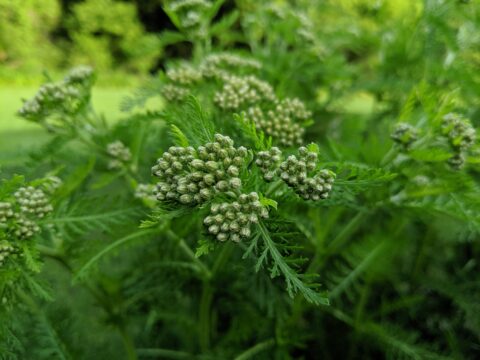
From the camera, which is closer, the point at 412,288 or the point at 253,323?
the point at 253,323

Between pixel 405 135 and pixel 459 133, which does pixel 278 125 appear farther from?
pixel 459 133

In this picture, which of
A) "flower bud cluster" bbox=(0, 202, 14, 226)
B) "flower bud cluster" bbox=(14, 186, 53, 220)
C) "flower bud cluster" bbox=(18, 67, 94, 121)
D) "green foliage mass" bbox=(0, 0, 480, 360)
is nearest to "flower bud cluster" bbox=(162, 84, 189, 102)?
"green foliage mass" bbox=(0, 0, 480, 360)

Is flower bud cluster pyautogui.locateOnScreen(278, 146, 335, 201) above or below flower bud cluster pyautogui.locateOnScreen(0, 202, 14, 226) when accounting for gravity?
above

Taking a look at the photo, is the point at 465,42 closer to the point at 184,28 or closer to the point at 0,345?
the point at 184,28

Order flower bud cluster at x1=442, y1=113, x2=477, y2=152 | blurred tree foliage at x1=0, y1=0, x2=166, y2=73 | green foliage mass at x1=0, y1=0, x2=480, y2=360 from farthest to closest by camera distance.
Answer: blurred tree foliage at x1=0, y1=0, x2=166, y2=73 < flower bud cluster at x1=442, y1=113, x2=477, y2=152 < green foliage mass at x1=0, y1=0, x2=480, y2=360

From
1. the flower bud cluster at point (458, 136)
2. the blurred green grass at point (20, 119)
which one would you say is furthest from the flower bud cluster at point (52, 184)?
the blurred green grass at point (20, 119)

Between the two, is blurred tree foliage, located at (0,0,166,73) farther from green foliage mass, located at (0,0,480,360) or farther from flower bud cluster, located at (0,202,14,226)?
flower bud cluster, located at (0,202,14,226)

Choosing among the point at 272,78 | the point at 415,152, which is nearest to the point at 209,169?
the point at 415,152
